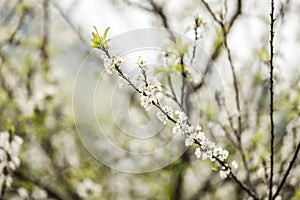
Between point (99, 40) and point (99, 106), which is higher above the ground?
point (99, 106)

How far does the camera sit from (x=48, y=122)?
4.95 m

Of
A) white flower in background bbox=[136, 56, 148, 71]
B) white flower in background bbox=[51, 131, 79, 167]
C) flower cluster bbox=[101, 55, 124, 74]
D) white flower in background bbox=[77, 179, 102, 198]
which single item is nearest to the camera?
flower cluster bbox=[101, 55, 124, 74]

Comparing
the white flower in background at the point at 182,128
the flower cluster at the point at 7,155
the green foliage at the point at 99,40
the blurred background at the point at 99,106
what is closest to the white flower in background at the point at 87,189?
the blurred background at the point at 99,106

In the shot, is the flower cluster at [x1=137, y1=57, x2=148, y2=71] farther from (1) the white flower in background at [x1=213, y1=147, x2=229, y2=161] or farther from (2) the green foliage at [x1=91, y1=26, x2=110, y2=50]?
(1) the white flower in background at [x1=213, y1=147, x2=229, y2=161]

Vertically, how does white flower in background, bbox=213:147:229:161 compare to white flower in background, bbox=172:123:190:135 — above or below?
below

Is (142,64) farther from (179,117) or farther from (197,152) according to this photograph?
(197,152)

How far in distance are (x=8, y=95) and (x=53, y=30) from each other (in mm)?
1245

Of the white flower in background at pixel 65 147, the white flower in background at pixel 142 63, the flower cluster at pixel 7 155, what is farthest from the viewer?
the white flower in background at pixel 65 147

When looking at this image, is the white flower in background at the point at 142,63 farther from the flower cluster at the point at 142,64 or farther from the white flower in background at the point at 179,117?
the white flower in background at the point at 179,117

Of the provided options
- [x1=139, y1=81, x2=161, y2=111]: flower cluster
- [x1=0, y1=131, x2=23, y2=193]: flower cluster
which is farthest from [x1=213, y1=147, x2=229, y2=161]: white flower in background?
[x1=0, y1=131, x2=23, y2=193]: flower cluster

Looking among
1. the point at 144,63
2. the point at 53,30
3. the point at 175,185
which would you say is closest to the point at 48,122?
the point at 53,30

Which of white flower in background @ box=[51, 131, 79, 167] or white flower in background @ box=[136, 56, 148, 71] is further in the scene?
white flower in background @ box=[51, 131, 79, 167]

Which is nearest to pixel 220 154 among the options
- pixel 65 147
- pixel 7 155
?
pixel 7 155

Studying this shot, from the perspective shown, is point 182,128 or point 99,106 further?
point 99,106
